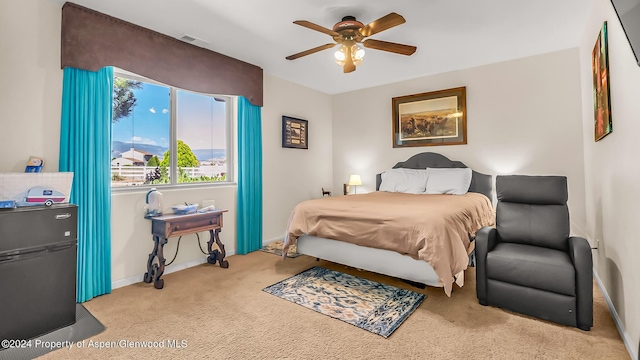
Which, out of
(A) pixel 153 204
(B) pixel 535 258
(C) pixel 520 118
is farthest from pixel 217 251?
(C) pixel 520 118

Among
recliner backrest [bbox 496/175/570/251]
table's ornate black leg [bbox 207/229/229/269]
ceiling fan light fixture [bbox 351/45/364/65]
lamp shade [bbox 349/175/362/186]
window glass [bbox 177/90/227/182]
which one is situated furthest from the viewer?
lamp shade [bbox 349/175/362/186]

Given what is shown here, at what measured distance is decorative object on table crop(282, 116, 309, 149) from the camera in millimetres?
4859

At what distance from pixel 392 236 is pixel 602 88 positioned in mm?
2058

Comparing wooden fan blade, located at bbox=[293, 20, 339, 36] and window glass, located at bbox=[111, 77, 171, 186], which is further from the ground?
wooden fan blade, located at bbox=[293, 20, 339, 36]

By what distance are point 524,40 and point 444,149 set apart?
174 centimetres

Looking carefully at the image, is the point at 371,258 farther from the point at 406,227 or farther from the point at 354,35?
the point at 354,35

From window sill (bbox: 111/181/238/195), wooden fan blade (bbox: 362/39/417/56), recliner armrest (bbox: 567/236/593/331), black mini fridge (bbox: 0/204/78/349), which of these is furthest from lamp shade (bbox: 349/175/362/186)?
black mini fridge (bbox: 0/204/78/349)

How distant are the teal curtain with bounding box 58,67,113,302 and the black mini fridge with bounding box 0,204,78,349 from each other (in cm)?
45

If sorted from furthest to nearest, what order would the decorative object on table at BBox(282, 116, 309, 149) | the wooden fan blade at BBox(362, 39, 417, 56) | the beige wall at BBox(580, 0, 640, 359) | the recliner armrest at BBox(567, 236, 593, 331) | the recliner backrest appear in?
the decorative object on table at BBox(282, 116, 309, 149)
the wooden fan blade at BBox(362, 39, 417, 56)
the recliner backrest
the recliner armrest at BBox(567, 236, 593, 331)
the beige wall at BBox(580, 0, 640, 359)

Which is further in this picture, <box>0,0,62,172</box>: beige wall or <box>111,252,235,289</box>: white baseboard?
<box>111,252,235,289</box>: white baseboard

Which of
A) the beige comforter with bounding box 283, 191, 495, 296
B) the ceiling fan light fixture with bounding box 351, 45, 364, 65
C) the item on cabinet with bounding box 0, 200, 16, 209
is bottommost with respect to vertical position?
the beige comforter with bounding box 283, 191, 495, 296

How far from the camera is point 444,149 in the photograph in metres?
4.73

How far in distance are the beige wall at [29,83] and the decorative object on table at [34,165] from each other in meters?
0.07

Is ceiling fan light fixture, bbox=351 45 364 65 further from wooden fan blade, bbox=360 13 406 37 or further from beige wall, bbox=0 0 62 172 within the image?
beige wall, bbox=0 0 62 172
